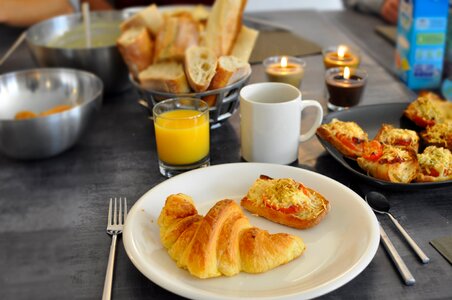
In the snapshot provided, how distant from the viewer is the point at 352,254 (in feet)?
2.33

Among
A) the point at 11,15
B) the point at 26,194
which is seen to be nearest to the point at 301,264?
the point at 26,194

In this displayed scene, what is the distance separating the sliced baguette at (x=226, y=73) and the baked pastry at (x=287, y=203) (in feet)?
1.00

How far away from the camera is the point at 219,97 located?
1076mm

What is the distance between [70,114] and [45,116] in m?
0.05

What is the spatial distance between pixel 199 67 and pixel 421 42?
673mm

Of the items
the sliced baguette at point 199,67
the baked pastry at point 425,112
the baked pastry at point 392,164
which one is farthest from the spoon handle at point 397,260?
the sliced baguette at point 199,67

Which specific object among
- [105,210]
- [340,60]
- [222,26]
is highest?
[222,26]

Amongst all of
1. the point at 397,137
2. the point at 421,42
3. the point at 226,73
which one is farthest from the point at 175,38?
the point at 421,42

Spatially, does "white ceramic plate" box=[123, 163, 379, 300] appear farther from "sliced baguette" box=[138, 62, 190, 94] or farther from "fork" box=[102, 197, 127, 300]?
"sliced baguette" box=[138, 62, 190, 94]

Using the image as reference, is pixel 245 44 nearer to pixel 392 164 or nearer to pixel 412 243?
pixel 392 164

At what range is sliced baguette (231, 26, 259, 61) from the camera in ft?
4.25

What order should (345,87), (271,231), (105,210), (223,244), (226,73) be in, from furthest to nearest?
(345,87) → (226,73) → (105,210) → (271,231) → (223,244)

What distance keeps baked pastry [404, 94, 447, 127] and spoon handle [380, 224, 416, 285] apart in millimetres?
366

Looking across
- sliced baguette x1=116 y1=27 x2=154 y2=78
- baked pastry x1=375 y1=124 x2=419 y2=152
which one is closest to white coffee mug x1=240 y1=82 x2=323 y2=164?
baked pastry x1=375 y1=124 x2=419 y2=152
